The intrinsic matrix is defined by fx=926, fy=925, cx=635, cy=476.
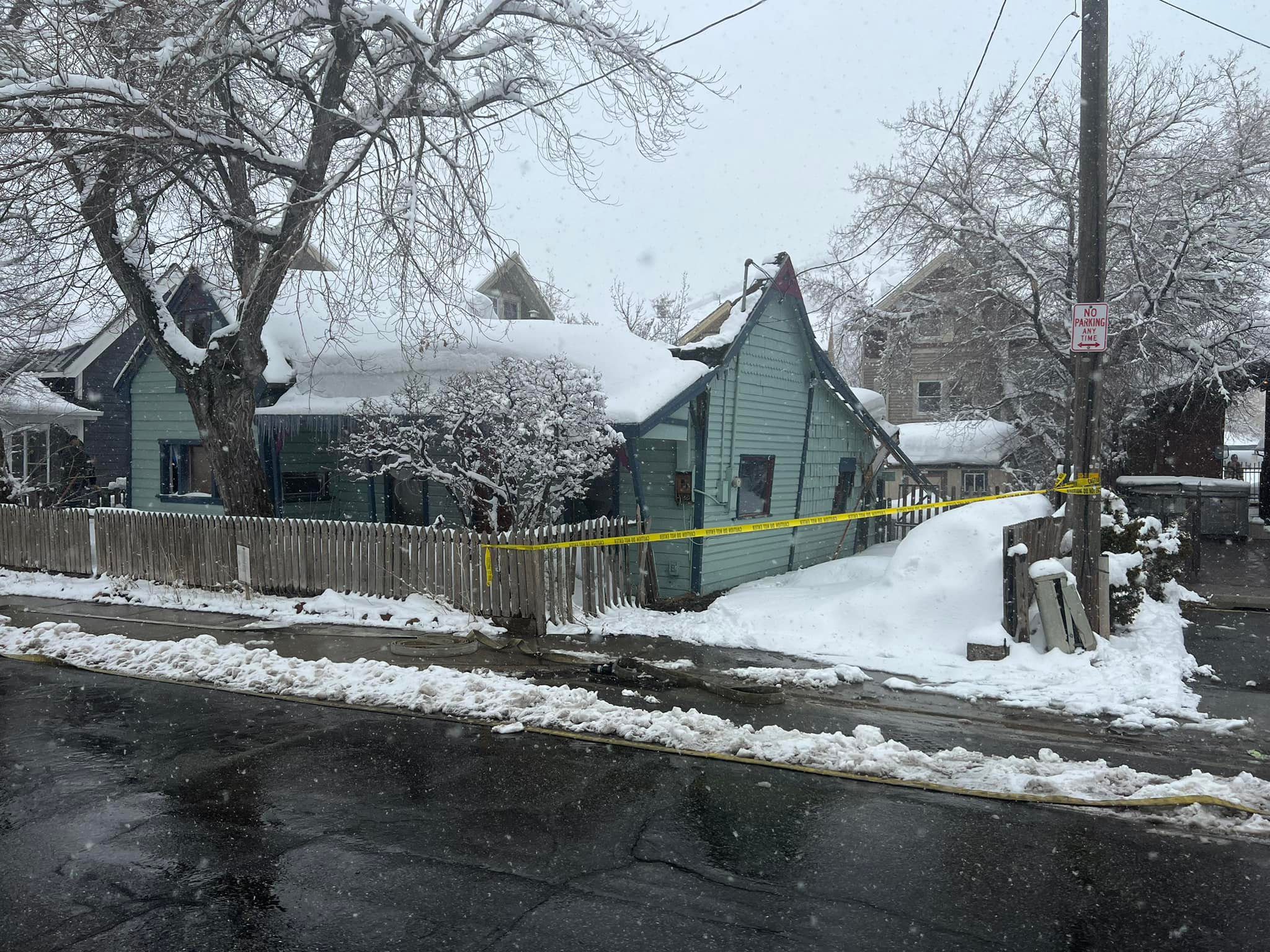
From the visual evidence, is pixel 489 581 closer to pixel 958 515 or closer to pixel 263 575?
pixel 263 575

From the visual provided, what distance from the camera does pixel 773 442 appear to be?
1605 cm

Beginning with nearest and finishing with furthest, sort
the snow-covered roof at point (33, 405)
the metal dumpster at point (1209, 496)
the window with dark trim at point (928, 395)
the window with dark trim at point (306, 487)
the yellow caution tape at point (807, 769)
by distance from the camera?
the yellow caution tape at point (807, 769) < the window with dark trim at point (306, 487) < the metal dumpster at point (1209, 496) < the snow-covered roof at point (33, 405) < the window with dark trim at point (928, 395)

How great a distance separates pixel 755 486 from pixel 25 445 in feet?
71.5

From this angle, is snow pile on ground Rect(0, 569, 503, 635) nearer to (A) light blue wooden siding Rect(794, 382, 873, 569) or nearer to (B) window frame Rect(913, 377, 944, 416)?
(A) light blue wooden siding Rect(794, 382, 873, 569)

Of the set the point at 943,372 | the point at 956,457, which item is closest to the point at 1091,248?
the point at 943,372

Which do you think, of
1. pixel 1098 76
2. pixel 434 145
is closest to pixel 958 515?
pixel 1098 76

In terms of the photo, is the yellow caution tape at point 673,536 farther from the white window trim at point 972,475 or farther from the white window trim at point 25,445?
the white window trim at point 972,475

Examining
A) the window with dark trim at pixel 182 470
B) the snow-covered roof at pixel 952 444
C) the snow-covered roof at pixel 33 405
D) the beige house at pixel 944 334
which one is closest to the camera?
the window with dark trim at pixel 182 470

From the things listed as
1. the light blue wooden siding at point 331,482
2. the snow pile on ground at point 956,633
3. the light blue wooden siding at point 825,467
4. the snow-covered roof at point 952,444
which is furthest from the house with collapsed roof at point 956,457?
the snow pile on ground at point 956,633

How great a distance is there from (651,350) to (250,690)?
26.5ft

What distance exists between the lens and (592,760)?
649 centimetres

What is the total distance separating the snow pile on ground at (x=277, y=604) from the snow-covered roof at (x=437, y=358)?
312 cm

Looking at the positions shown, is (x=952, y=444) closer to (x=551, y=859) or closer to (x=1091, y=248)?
(x=1091, y=248)

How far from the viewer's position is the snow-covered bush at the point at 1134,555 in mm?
10484
